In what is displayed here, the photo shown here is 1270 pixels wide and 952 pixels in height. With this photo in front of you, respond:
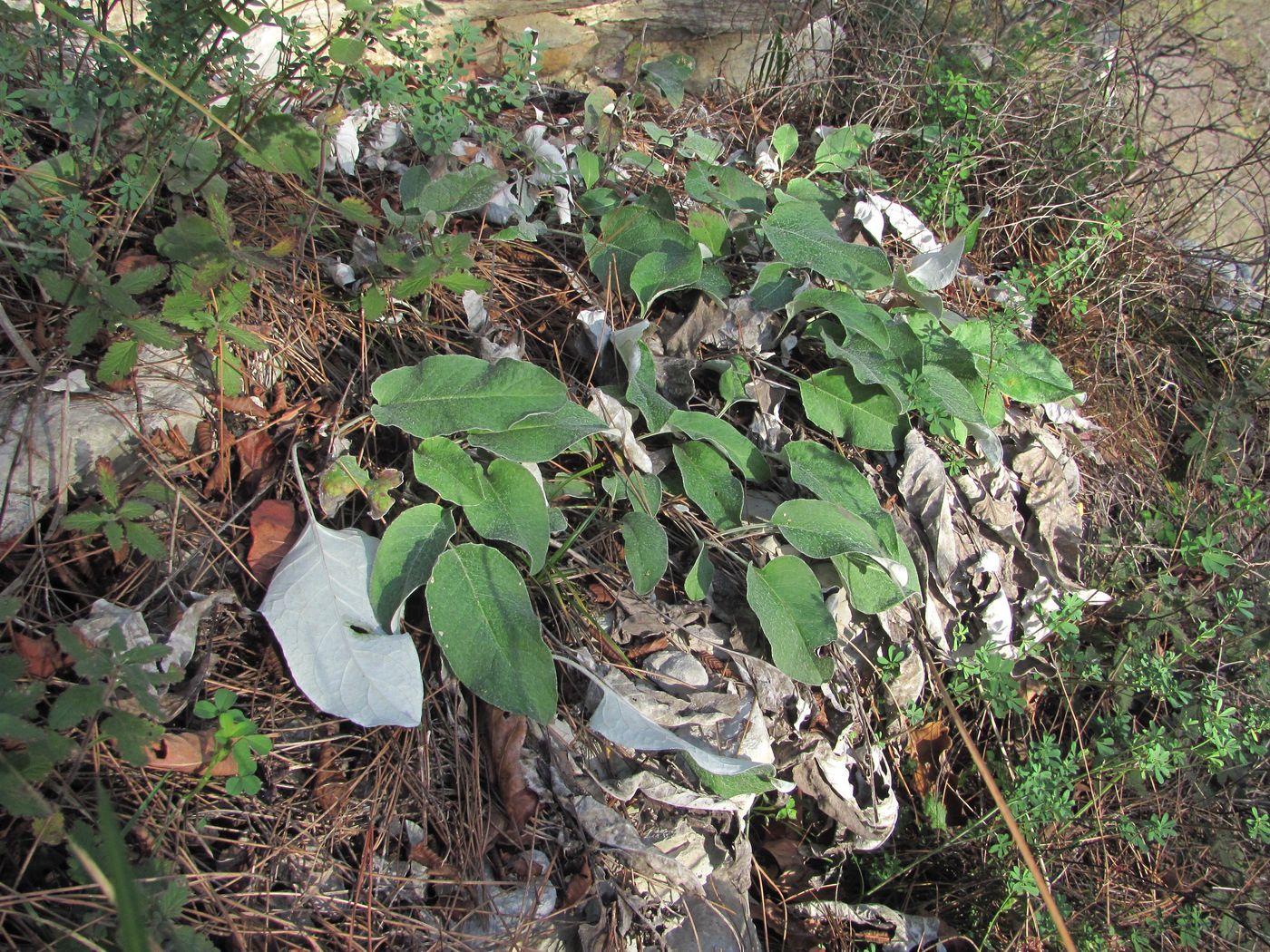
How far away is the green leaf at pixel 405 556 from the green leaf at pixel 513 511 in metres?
0.06

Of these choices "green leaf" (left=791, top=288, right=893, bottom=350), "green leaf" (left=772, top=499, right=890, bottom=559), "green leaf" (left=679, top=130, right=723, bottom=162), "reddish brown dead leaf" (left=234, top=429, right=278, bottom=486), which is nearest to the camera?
"reddish brown dead leaf" (left=234, top=429, right=278, bottom=486)

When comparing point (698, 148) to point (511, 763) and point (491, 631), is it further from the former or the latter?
point (511, 763)

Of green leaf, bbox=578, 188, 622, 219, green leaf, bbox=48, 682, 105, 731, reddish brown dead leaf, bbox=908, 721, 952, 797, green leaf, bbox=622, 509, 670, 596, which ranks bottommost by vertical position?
reddish brown dead leaf, bbox=908, 721, 952, 797

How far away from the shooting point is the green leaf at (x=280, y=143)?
166cm

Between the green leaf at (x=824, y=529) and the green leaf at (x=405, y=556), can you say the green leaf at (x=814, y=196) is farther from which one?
the green leaf at (x=405, y=556)

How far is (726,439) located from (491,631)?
647 millimetres

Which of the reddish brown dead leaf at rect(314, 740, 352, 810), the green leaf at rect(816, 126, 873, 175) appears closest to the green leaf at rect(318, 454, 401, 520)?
the reddish brown dead leaf at rect(314, 740, 352, 810)

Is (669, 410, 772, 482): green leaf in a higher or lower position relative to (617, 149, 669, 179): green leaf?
lower

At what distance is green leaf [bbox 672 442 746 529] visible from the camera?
180 cm

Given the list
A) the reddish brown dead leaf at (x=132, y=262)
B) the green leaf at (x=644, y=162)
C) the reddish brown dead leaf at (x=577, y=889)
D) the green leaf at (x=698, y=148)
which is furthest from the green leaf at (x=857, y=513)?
the reddish brown dead leaf at (x=132, y=262)

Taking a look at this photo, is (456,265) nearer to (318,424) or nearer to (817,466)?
(318,424)

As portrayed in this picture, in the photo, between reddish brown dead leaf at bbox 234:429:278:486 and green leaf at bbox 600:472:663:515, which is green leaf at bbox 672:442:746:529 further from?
reddish brown dead leaf at bbox 234:429:278:486

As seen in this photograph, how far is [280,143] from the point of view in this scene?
1.68 m

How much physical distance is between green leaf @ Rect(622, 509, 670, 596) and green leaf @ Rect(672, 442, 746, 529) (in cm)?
14
